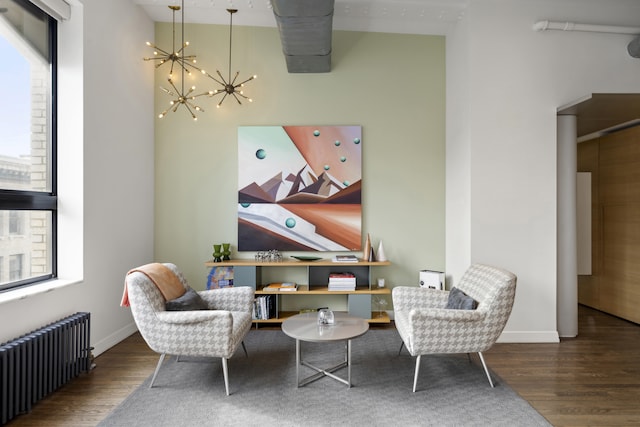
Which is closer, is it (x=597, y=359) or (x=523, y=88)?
(x=597, y=359)

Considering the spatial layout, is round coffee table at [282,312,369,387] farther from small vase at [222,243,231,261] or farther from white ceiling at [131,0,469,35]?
white ceiling at [131,0,469,35]

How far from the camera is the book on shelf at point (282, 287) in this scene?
4.10 m

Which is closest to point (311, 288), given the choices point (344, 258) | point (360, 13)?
point (344, 258)

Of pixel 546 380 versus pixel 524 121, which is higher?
pixel 524 121

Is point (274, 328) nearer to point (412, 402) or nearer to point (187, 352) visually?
point (187, 352)

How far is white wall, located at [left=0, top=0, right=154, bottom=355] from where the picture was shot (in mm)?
3160

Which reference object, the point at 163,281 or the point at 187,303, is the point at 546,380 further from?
Result: the point at 163,281

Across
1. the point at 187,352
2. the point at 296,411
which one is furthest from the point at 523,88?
the point at 187,352

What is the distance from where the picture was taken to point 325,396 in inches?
103

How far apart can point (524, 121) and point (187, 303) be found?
12.0 ft

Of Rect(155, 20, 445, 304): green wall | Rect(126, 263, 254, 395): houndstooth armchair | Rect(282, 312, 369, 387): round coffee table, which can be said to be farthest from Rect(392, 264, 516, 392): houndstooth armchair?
Rect(155, 20, 445, 304): green wall

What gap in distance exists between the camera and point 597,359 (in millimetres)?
3295

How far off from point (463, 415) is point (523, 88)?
314 cm

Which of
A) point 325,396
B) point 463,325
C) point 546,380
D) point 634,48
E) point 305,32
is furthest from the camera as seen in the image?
point 634,48
